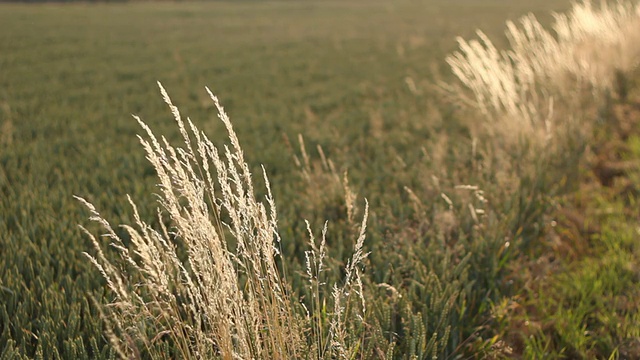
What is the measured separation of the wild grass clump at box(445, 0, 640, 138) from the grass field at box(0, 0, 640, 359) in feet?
1.41

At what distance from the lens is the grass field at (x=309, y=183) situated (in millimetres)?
2375

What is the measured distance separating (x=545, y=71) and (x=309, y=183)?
434cm

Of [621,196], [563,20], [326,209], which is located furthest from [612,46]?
[326,209]

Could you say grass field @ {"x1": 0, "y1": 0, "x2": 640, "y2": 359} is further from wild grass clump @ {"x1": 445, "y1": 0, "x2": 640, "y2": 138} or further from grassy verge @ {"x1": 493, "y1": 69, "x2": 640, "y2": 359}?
wild grass clump @ {"x1": 445, "y1": 0, "x2": 640, "y2": 138}

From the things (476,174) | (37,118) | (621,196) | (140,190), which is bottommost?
(621,196)

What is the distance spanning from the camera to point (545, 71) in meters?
6.43

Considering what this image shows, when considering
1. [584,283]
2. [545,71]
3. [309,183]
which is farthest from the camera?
[545,71]

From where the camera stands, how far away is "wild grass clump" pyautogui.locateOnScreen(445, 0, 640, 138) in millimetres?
4582

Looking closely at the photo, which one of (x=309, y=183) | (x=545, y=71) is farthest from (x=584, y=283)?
(x=545, y=71)

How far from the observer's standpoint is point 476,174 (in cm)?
400

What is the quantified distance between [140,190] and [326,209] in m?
1.38

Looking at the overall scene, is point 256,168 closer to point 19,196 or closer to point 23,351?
point 19,196

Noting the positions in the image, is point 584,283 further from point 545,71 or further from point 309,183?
point 545,71

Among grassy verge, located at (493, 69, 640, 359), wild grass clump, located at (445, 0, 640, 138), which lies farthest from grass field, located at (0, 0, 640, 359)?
wild grass clump, located at (445, 0, 640, 138)
